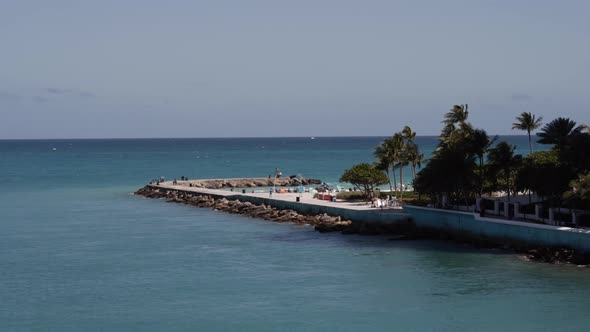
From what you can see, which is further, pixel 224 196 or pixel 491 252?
pixel 224 196

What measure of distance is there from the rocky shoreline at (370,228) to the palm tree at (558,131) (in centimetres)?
928

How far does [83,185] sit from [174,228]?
61.3 meters

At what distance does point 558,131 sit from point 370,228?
1550 centimetres

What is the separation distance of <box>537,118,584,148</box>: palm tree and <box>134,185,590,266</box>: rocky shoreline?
928cm

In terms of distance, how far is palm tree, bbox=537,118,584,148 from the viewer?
5650 cm

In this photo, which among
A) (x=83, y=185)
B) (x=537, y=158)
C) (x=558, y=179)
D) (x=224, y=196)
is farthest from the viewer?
(x=83, y=185)

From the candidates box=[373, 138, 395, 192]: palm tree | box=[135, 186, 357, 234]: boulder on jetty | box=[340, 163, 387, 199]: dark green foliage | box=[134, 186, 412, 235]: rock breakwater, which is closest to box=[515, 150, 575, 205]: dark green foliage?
box=[134, 186, 412, 235]: rock breakwater

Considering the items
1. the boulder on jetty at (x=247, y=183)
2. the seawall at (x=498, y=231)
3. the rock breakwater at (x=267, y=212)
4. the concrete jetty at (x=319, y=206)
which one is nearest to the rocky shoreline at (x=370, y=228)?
the rock breakwater at (x=267, y=212)

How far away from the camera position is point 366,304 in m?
39.3

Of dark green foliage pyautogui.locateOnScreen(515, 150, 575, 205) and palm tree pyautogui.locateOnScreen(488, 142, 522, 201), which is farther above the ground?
palm tree pyautogui.locateOnScreen(488, 142, 522, 201)

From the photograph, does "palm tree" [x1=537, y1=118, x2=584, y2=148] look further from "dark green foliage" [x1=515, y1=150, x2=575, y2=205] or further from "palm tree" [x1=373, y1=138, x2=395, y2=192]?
"palm tree" [x1=373, y1=138, x2=395, y2=192]

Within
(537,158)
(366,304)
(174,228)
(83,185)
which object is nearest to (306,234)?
(174,228)

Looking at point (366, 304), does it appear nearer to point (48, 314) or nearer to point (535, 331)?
point (535, 331)

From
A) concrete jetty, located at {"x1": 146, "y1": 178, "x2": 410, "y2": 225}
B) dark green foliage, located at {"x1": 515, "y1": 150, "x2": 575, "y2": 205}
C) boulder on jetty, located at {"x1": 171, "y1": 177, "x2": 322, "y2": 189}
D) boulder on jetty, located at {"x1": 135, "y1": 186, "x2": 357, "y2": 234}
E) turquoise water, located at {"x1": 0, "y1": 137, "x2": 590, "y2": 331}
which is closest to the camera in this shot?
turquoise water, located at {"x1": 0, "y1": 137, "x2": 590, "y2": 331}
